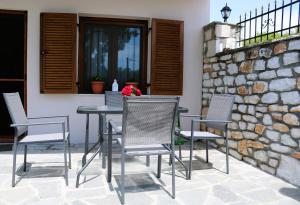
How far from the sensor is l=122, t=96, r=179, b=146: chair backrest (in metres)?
2.48

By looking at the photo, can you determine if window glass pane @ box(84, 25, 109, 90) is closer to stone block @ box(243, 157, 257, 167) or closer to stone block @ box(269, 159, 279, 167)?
stone block @ box(243, 157, 257, 167)

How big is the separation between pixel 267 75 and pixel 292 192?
1.36 meters

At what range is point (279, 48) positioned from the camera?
10.5 ft

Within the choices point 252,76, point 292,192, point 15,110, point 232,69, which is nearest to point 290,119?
point 292,192

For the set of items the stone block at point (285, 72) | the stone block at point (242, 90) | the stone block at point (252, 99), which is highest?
the stone block at point (285, 72)

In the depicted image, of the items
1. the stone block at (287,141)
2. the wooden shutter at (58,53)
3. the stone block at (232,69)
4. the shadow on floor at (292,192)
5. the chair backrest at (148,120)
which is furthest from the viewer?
the wooden shutter at (58,53)

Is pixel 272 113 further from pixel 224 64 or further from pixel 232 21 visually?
pixel 232 21

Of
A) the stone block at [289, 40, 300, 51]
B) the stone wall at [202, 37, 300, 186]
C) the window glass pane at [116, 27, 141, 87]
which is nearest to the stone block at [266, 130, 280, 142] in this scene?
the stone wall at [202, 37, 300, 186]

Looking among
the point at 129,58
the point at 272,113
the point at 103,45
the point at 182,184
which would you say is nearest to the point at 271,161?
the point at 272,113

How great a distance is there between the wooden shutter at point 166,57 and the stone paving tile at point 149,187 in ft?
5.24

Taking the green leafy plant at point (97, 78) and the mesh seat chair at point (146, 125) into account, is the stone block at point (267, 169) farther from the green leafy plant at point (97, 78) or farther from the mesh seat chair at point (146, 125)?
the green leafy plant at point (97, 78)

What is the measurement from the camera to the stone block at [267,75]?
333 cm

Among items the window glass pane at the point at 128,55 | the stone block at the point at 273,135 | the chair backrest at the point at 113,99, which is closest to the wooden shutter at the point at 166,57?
the window glass pane at the point at 128,55

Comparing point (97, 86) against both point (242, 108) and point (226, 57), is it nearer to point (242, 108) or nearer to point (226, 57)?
point (226, 57)
